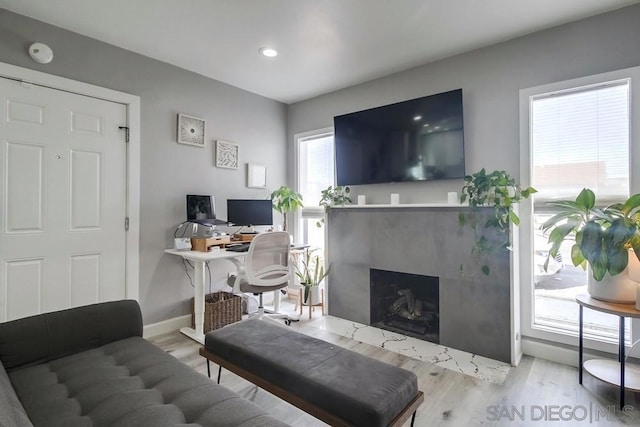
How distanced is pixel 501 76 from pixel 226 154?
2767 millimetres

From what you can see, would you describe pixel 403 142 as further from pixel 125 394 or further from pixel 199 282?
pixel 125 394

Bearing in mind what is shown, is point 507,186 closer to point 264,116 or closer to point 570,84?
point 570,84

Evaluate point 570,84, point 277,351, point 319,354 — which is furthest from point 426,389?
point 570,84

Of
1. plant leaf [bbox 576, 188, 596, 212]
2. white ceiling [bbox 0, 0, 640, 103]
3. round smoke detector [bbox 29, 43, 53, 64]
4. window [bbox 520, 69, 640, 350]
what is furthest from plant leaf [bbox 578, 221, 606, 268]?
round smoke detector [bbox 29, 43, 53, 64]

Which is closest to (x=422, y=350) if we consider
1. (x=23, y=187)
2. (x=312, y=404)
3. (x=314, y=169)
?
(x=312, y=404)

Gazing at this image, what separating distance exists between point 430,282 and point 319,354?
5.58ft

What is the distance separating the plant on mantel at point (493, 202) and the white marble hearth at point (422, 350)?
27.9 inches

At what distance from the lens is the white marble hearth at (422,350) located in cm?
236

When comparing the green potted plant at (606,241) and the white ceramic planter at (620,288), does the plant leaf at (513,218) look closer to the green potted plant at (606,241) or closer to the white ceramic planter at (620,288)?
the green potted plant at (606,241)

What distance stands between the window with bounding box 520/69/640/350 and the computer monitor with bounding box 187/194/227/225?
277 centimetres

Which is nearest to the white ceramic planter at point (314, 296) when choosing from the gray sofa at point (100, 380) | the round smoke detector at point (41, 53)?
the gray sofa at point (100, 380)

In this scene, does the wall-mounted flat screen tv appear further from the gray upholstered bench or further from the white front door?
the white front door

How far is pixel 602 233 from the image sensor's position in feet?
6.21

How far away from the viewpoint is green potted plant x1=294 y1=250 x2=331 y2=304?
142 inches
